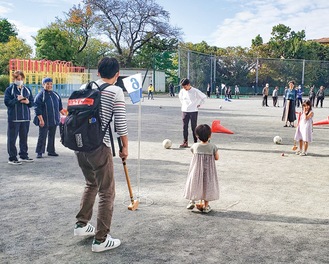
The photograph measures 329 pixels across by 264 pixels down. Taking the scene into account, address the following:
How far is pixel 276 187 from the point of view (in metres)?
6.66

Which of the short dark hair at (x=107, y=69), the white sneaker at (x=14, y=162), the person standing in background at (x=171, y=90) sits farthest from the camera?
the person standing in background at (x=171, y=90)

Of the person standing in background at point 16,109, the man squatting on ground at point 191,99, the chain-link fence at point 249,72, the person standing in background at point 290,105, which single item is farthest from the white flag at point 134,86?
the chain-link fence at point 249,72

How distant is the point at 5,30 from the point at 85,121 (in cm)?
7289

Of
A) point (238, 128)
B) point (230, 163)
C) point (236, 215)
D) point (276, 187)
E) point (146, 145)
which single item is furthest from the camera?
point (238, 128)

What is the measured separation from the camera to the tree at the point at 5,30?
67250mm

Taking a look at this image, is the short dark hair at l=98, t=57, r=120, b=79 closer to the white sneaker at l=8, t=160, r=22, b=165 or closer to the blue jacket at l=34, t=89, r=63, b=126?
the white sneaker at l=8, t=160, r=22, b=165

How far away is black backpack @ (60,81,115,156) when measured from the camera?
3.78 meters

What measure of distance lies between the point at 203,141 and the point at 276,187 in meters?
2.07

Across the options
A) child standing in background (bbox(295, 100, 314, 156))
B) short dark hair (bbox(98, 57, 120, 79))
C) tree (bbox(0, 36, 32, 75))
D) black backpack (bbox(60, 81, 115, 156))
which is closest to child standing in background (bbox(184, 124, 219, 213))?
short dark hair (bbox(98, 57, 120, 79))

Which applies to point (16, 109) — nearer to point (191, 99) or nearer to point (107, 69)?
point (191, 99)

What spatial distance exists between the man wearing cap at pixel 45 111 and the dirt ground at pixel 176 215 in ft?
1.75

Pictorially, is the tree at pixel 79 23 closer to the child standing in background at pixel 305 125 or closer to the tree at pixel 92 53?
the tree at pixel 92 53

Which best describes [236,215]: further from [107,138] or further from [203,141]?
[107,138]

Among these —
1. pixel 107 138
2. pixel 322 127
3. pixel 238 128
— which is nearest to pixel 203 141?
pixel 107 138
